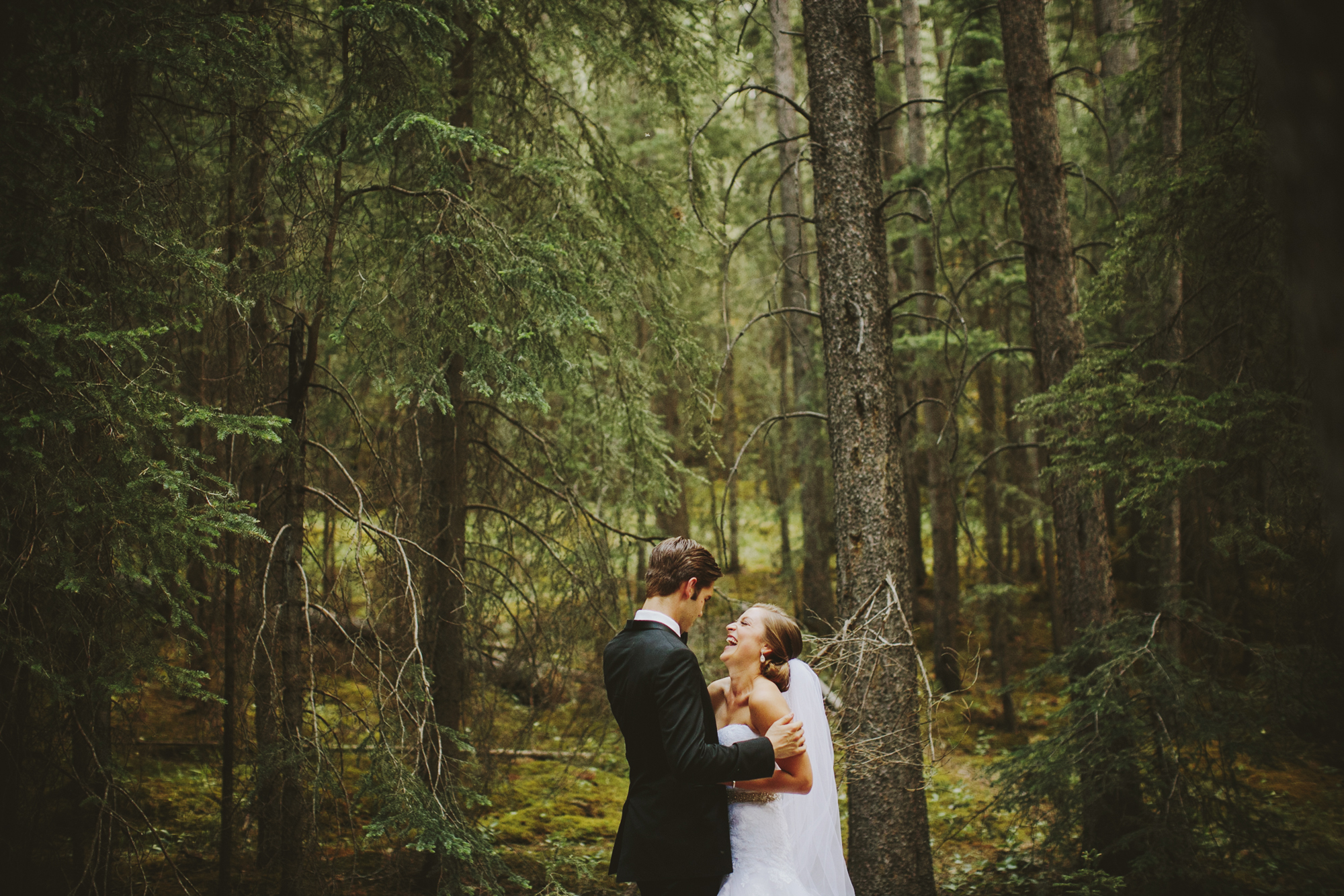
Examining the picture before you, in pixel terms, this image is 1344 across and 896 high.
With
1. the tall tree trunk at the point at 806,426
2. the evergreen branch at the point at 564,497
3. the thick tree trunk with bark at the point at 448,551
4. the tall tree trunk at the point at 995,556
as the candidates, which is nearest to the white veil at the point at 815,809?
the evergreen branch at the point at 564,497

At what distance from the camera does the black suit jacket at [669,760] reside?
2.96 meters

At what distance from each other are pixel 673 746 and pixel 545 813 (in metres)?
7.00

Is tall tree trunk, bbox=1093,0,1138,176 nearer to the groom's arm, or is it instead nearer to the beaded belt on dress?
the beaded belt on dress

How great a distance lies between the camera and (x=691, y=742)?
9.65 ft

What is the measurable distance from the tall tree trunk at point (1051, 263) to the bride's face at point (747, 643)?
500 centimetres

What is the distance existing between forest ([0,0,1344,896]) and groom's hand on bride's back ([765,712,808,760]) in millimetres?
953

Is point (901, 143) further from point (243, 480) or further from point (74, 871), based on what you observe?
Answer: point (74, 871)

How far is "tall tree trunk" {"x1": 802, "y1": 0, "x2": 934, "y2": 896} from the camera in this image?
532cm

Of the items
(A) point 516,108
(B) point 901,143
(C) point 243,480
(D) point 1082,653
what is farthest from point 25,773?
(B) point 901,143

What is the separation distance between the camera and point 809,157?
5840 mm

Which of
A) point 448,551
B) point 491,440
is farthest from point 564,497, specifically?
point 491,440

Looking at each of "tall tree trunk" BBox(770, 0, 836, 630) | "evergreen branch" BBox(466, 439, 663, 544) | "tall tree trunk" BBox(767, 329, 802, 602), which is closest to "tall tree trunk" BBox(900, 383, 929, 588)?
"tall tree trunk" BBox(770, 0, 836, 630)

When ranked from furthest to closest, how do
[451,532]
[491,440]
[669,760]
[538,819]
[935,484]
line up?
1. [935,484]
2. [538,819]
3. [491,440]
4. [451,532]
5. [669,760]

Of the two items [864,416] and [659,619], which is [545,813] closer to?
[864,416]
